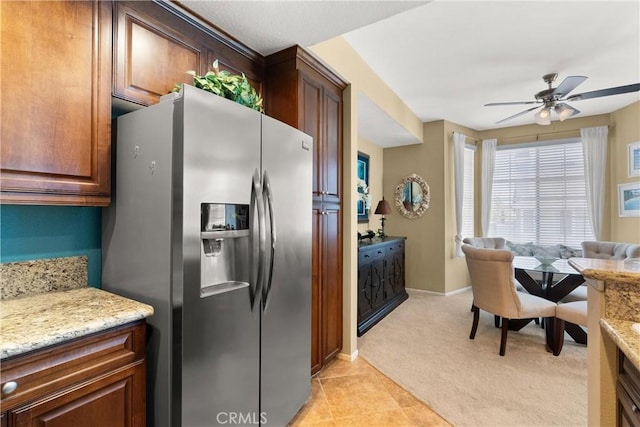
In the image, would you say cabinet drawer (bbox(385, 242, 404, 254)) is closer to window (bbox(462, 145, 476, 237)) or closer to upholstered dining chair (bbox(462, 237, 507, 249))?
upholstered dining chair (bbox(462, 237, 507, 249))

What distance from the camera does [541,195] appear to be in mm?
5004

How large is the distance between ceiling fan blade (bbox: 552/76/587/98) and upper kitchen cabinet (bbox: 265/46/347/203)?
2.01 metres

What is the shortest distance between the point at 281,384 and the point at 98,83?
176cm

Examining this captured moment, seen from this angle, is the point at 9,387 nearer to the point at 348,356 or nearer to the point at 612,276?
the point at 612,276

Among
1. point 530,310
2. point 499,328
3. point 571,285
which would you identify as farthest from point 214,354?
point 571,285

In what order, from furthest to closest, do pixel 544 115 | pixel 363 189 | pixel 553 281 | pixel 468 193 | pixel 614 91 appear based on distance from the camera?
1. pixel 468 193
2. pixel 363 189
3. pixel 553 281
4. pixel 544 115
5. pixel 614 91

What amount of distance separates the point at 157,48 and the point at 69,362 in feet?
4.84

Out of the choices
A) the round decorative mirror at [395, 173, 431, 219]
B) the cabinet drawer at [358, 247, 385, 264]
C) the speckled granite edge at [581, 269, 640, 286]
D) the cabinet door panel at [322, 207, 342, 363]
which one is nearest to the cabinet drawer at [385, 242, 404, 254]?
the cabinet drawer at [358, 247, 385, 264]

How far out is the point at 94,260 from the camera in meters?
1.52

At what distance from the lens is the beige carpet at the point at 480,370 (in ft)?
6.56

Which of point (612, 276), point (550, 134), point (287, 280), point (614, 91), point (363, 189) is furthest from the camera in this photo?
point (550, 134)

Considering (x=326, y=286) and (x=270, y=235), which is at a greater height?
(x=270, y=235)

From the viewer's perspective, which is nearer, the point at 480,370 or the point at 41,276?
the point at 41,276

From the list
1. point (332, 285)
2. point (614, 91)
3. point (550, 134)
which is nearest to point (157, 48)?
point (332, 285)
